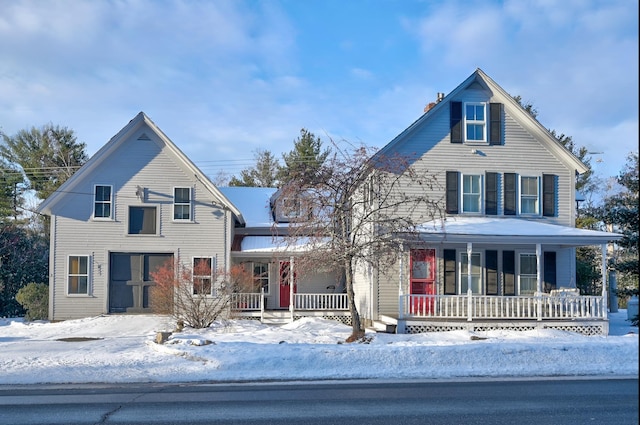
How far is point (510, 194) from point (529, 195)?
756 mm

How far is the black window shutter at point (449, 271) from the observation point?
2245 centimetres

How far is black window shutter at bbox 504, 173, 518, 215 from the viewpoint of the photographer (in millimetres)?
23062

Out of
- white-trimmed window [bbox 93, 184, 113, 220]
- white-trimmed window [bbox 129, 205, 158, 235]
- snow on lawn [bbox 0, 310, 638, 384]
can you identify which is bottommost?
snow on lawn [bbox 0, 310, 638, 384]

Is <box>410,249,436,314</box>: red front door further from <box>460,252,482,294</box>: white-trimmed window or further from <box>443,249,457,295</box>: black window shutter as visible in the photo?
<box>460,252,482,294</box>: white-trimmed window

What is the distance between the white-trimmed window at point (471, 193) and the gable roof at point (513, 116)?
265 centimetres

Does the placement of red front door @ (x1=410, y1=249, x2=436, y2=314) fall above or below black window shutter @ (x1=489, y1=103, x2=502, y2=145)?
below

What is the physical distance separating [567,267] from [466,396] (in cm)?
1425

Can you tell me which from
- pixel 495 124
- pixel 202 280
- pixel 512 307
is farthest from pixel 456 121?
pixel 202 280

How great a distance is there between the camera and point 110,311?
2481 centimetres

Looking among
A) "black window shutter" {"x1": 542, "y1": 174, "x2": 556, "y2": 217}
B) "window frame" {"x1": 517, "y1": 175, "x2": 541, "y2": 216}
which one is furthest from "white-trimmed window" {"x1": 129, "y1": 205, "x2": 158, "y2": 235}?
"black window shutter" {"x1": 542, "y1": 174, "x2": 556, "y2": 217}

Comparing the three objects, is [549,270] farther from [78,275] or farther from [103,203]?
[78,275]

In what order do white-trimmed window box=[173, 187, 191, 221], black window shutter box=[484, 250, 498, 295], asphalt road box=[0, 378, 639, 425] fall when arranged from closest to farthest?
asphalt road box=[0, 378, 639, 425], black window shutter box=[484, 250, 498, 295], white-trimmed window box=[173, 187, 191, 221]

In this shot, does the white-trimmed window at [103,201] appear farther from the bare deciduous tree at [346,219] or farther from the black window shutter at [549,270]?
the black window shutter at [549,270]

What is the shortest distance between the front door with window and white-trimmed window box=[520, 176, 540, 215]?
13847 millimetres
